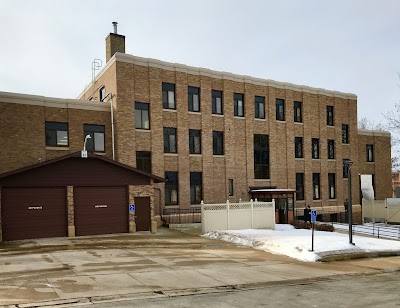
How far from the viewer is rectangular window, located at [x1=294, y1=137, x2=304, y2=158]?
39375 mm

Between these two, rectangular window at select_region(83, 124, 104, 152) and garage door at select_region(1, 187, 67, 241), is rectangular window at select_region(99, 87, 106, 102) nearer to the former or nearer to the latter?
rectangular window at select_region(83, 124, 104, 152)

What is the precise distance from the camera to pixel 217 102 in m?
35.0

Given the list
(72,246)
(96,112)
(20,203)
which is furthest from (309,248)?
(96,112)

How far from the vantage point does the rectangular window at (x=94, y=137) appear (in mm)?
29312

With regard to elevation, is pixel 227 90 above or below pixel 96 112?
above

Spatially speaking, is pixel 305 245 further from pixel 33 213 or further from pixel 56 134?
pixel 56 134

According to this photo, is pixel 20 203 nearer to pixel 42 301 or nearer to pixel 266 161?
pixel 42 301

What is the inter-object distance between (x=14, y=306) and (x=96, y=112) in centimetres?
2138

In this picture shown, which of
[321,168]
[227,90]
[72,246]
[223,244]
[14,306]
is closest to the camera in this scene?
[14,306]

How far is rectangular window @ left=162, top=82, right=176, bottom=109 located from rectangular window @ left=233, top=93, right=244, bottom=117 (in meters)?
6.03

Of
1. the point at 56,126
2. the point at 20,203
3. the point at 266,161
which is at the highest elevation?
the point at 56,126

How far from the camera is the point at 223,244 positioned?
21.9 m

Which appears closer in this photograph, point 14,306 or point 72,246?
point 14,306

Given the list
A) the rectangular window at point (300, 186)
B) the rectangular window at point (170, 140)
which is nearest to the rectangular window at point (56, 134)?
the rectangular window at point (170, 140)
